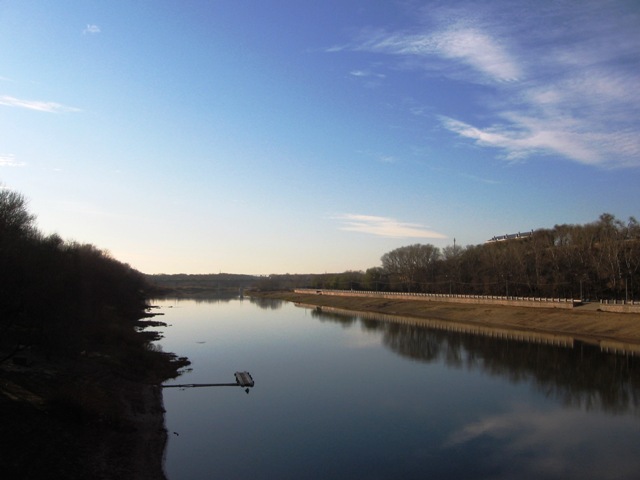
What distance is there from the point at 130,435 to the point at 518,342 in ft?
130

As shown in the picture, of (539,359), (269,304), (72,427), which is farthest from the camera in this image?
(269,304)

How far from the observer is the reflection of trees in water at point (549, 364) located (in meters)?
28.7

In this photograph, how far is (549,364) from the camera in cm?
3819

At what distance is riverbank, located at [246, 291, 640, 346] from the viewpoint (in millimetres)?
50103

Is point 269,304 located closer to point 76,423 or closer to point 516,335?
point 516,335

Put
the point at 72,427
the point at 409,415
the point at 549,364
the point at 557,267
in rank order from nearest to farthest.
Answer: the point at 72,427
the point at 409,415
the point at 549,364
the point at 557,267

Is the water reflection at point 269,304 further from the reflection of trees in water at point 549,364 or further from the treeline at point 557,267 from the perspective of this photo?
the reflection of trees in water at point 549,364

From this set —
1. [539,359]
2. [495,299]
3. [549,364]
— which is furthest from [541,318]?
[549,364]

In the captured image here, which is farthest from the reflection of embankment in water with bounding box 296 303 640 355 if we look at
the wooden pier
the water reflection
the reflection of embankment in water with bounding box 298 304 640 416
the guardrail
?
the water reflection

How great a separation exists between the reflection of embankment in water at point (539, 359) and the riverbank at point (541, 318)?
2.74 metres

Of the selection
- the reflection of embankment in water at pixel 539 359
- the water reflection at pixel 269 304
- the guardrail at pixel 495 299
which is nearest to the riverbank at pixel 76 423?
the reflection of embankment in water at pixel 539 359

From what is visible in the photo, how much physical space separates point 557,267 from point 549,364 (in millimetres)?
41889

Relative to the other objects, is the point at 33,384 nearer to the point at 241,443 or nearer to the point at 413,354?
the point at 241,443

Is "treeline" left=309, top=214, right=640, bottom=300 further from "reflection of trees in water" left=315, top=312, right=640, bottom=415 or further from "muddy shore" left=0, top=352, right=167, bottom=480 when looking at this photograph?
"muddy shore" left=0, top=352, right=167, bottom=480
